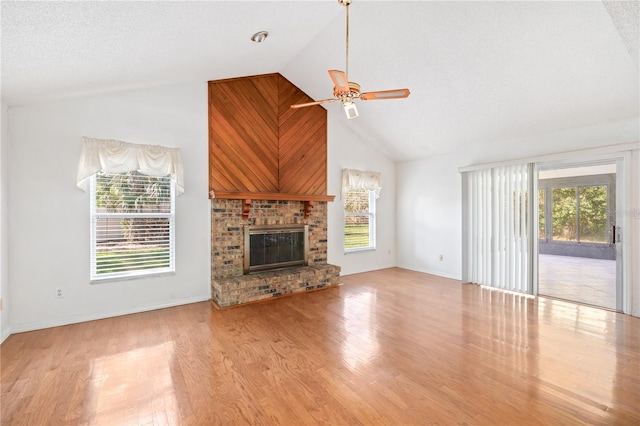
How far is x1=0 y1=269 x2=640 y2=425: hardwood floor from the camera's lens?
1962mm

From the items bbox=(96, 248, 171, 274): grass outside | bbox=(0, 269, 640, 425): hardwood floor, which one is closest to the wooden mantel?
bbox=(96, 248, 171, 274): grass outside

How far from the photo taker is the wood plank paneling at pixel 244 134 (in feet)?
15.0

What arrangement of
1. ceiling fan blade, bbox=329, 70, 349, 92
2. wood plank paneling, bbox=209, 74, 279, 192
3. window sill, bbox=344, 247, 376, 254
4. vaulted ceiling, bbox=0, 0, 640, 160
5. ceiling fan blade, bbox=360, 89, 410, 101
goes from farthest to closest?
1. window sill, bbox=344, 247, 376, 254
2. wood plank paneling, bbox=209, 74, 279, 192
3. ceiling fan blade, bbox=360, 89, 410, 101
4. ceiling fan blade, bbox=329, 70, 349, 92
5. vaulted ceiling, bbox=0, 0, 640, 160

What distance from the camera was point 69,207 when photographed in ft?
11.7

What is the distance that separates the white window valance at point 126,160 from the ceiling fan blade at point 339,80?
269cm

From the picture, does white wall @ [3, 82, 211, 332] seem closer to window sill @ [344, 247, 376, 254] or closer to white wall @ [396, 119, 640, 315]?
window sill @ [344, 247, 376, 254]

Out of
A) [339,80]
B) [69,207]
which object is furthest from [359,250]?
[69,207]

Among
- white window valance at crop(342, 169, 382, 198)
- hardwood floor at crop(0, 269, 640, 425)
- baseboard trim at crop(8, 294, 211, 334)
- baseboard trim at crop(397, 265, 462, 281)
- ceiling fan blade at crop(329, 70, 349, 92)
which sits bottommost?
hardwood floor at crop(0, 269, 640, 425)

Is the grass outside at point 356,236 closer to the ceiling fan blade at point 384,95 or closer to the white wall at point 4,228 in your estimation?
the ceiling fan blade at point 384,95

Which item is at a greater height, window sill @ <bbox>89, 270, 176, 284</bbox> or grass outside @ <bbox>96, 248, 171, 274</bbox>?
grass outside @ <bbox>96, 248, 171, 274</bbox>

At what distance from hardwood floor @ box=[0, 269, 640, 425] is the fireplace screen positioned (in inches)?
40.3

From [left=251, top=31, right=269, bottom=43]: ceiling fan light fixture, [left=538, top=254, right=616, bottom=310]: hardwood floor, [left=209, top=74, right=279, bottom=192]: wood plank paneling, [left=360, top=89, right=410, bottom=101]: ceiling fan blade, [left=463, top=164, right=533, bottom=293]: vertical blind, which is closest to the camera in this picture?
[left=360, top=89, right=410, bottom=101]: ceiling fan blade

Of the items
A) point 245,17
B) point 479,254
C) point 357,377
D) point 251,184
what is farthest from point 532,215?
point 245,17

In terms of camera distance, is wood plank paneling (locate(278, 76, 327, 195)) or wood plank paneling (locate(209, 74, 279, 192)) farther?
wood plank paneling (locate(278, 76, 327, 195))
